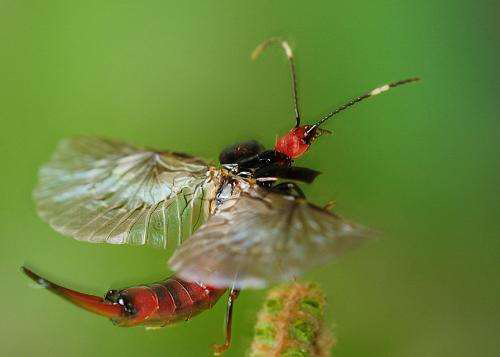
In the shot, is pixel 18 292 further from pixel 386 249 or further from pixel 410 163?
pixel 410 163

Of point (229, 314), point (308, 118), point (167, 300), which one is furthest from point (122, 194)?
point (308, 118)

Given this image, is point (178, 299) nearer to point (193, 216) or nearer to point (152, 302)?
point (152, 302)

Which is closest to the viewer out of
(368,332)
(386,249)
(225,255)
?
(225,255)

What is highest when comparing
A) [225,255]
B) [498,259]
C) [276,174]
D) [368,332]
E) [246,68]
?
[246,68]

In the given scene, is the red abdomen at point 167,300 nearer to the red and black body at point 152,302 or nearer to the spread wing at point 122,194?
the red and black body at point 152,302

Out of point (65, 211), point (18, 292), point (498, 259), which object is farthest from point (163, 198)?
point (498, 259)

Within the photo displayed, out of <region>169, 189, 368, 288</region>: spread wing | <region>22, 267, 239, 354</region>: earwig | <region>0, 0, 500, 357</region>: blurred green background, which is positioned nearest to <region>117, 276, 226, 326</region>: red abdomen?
<region>22, 267, 239, 354</region>: earwig

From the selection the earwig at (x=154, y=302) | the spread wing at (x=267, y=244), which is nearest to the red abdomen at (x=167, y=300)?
the earwig at (x=154, y=302)
